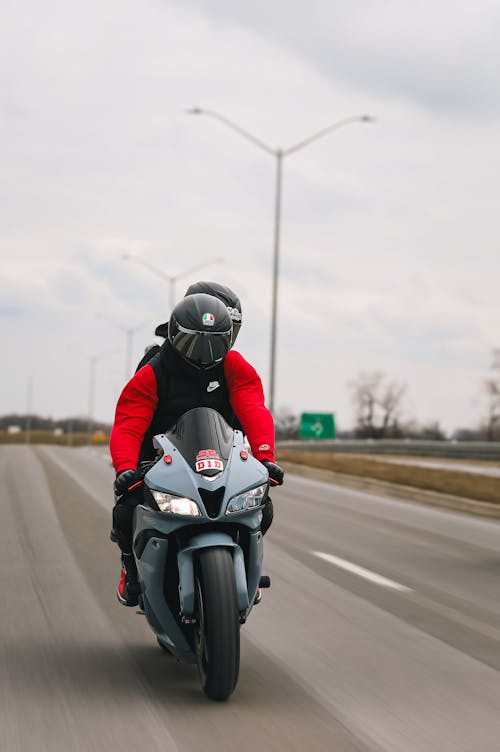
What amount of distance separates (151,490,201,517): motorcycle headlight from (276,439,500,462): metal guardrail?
37040 millimetres

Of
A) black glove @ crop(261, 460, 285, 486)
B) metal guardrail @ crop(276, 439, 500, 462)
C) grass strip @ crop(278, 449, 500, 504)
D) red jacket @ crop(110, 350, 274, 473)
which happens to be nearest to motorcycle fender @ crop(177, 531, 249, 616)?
black glove @ crop(261, 460, 285, 486)

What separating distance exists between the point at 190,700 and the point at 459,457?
39.2m

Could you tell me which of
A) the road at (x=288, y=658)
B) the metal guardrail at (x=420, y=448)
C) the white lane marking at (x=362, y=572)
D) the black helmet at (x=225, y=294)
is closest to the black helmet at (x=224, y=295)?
the black helmet at (x=225, y=294)

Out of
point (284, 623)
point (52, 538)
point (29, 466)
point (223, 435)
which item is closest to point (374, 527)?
point (52, 538)

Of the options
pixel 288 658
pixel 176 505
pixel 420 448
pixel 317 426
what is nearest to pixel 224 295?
pixel 176 505

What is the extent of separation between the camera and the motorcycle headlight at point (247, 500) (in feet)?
19.3

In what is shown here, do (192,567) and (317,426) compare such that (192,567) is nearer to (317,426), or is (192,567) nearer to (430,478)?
(430,478)

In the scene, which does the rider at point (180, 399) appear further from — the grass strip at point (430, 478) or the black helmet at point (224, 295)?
the grass strip at point (430, 478)

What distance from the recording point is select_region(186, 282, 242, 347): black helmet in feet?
23.2

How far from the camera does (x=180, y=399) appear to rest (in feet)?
21.6

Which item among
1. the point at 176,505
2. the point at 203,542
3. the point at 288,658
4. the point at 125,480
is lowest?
the point at 288,658

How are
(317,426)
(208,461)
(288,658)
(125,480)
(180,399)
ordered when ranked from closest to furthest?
(208,461) < (125,480) < (180,399) < (288,658) < (317,426)

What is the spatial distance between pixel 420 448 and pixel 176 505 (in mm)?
43649

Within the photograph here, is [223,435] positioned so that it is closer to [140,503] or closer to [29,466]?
[140,503]
